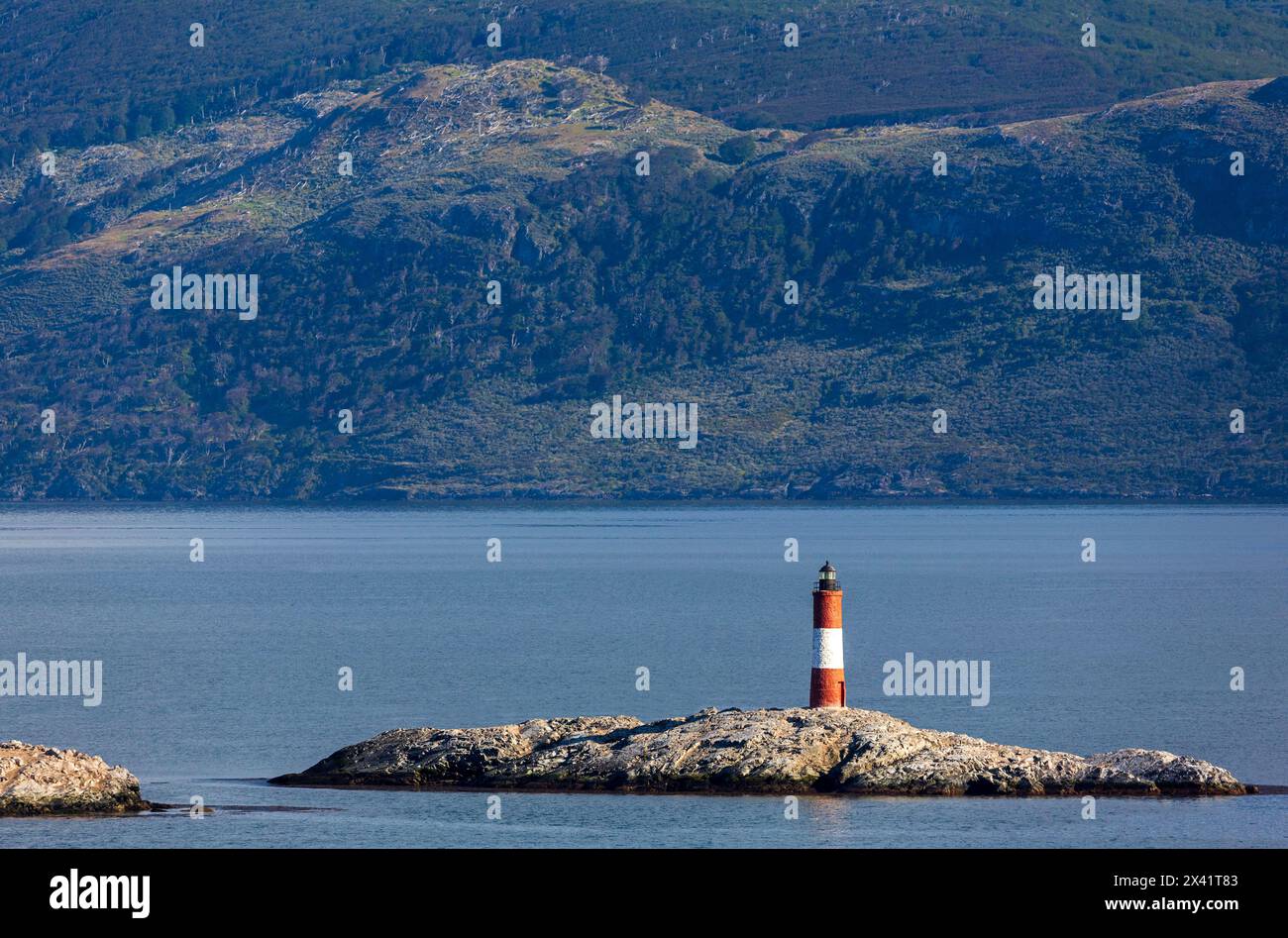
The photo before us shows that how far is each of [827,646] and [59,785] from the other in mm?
10004

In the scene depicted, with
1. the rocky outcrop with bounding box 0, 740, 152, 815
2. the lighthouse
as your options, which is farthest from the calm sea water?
the lighthouse

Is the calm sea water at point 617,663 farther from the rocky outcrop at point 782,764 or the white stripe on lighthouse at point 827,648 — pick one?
the white stripe on lighthouse at point 827,648

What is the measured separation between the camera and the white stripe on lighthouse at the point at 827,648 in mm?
31594

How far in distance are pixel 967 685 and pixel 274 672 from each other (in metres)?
16.0

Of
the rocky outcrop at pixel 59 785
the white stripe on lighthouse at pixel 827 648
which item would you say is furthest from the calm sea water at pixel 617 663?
the white stripe on lighthouse at pixel 827 648

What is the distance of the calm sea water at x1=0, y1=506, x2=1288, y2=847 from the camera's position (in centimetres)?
2869

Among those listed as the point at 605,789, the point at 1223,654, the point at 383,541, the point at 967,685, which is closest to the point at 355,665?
the point at 967,685

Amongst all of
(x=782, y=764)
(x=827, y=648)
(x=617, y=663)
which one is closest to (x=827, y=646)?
(x=827, y=648)

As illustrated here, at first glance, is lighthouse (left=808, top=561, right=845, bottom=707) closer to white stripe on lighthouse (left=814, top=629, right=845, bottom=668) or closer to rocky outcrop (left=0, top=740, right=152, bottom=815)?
white stripe on lighthouse (left=814, top=629, right=845, bottom=668)

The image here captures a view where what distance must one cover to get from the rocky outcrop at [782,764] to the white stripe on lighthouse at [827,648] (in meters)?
0.92
